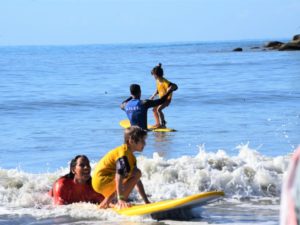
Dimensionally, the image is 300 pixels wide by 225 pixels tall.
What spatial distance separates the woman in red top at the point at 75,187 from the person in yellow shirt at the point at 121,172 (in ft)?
0.73

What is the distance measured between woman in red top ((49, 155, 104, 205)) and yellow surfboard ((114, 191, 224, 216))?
62cm

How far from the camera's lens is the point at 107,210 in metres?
7.05

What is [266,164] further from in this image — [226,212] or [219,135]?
[219,135]

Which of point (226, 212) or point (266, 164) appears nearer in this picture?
point (226, 212)

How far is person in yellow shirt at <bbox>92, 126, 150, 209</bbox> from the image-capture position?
655 cm

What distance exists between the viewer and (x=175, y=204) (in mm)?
6621

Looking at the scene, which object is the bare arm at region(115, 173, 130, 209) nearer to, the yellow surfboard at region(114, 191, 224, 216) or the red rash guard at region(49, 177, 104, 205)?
the yellow surfboard at region(114, 191, 224, 216)

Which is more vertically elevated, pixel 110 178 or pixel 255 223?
pixel 110 178

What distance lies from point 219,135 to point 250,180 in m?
5.73

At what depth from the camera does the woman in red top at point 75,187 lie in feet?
24.2

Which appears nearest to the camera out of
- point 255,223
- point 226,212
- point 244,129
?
point 255,223

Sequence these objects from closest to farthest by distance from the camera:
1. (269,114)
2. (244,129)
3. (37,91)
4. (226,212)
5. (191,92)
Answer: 1. (226,212)
2. (244,129)
3. (269,114)
4. (191,92)
5. (37,91)

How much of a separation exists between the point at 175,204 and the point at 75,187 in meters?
1.38

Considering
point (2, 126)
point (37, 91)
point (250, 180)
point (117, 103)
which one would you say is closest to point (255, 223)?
point (250, 180)
